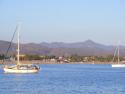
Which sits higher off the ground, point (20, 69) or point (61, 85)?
point (20, 69)

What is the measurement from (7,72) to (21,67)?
9.13 ft

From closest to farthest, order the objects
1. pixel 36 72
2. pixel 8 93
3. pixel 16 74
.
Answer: pixel 8 93 → pixel 16 74 → pixel 36 72

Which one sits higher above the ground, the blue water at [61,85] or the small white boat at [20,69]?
the small white boat at [20,69]

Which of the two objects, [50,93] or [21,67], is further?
[21,67]

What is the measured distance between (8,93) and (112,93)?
10.1 metres

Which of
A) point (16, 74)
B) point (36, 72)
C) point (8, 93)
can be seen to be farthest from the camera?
point (36, 72)

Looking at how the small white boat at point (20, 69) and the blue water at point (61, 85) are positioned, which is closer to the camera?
the blue water at point (61, 85)

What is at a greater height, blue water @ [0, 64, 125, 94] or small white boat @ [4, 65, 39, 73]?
small white boat @ [4, 65, 39, 73]

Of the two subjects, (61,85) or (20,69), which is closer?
(61,85)

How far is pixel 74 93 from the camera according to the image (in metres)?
49.6

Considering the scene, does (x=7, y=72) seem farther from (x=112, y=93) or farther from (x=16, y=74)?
(x=112, y=93)

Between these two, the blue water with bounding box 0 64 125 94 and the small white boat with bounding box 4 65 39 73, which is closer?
the blue water with bounding box 0 64 125 94

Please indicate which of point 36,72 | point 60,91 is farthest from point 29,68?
point 60,91

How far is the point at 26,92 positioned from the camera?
165 ft
